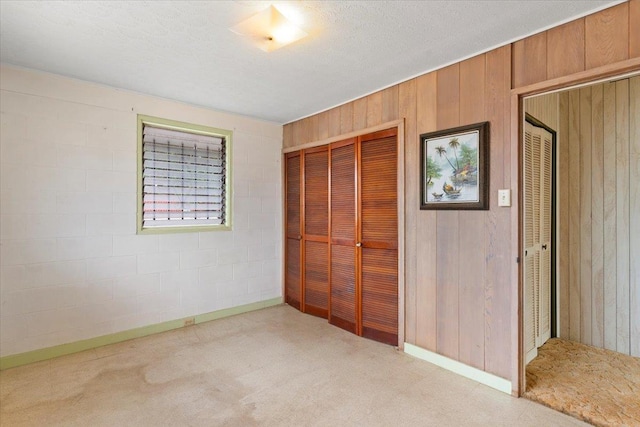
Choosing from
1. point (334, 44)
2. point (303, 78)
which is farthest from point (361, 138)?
point (334, 44)

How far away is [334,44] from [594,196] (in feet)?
9.23

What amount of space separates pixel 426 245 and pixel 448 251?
0.66 feet

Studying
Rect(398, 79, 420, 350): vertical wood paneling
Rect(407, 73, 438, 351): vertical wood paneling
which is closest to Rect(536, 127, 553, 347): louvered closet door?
Rect(407, 73, 438, 351): vertical wood paneling

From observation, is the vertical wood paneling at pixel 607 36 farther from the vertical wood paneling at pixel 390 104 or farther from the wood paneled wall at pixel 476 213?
the vertical wood paneling at pixel 390 104

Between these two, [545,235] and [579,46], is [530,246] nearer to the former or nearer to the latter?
[545,235]

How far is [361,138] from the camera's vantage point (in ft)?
11.1

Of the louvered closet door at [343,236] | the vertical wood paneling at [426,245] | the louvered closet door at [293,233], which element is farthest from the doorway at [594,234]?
the louvered closet door at [293,233]

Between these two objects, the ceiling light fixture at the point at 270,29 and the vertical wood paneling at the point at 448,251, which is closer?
the ceiling light fixture at the point at 270,29

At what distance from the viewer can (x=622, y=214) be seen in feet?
9.48

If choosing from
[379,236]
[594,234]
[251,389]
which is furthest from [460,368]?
[594,234]

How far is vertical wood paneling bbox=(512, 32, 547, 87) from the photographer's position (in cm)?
216

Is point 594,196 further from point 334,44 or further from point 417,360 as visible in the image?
point 334,44

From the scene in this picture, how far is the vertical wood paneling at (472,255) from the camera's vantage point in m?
2.47

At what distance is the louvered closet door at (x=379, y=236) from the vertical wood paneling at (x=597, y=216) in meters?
1.87
